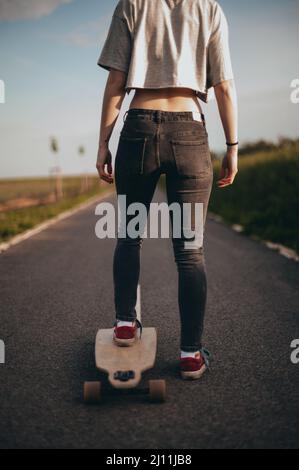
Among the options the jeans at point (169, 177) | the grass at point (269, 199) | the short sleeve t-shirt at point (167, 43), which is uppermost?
the short sleeve t-shirt at point (167, 43)

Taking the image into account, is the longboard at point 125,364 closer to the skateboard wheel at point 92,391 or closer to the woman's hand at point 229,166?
the skateboard wheel at point 92,391

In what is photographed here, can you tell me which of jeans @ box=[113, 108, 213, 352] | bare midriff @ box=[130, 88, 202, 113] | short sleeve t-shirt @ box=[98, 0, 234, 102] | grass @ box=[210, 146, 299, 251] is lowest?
grass @ box=[210, 146, 299, 251]

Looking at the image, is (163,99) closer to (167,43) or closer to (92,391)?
(167,43)

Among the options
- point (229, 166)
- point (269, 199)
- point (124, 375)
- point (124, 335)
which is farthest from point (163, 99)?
point (269, 199)

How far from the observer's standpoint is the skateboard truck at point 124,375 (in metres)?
2.26

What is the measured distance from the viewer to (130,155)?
237 centimetres

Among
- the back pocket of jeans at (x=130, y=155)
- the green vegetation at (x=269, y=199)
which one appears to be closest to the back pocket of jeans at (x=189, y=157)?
the back pocket of jeans at (x=130, y=155)

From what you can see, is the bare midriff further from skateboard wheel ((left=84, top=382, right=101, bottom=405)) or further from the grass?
the grass

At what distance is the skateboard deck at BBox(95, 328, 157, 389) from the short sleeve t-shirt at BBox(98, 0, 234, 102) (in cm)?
134

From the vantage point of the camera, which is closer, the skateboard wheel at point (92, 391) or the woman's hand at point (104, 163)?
the skateboard wheel at point (92, 391)

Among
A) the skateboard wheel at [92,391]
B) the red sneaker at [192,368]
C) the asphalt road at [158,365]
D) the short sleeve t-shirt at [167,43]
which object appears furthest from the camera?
the red sneaker at [192,368]

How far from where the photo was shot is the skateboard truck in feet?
7.40

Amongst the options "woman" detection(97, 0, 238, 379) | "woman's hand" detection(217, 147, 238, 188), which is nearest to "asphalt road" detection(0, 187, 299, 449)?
"woman" detection(97, 0, 238, 379)
